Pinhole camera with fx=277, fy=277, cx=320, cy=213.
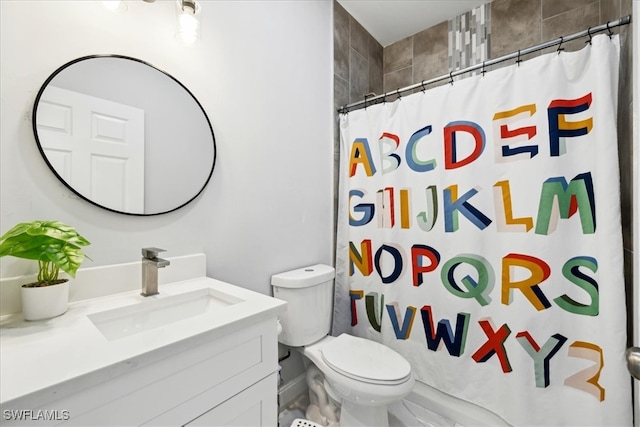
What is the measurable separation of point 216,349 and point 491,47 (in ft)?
7.62

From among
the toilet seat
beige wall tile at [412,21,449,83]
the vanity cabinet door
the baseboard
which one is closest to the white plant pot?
the vanity cabinet door

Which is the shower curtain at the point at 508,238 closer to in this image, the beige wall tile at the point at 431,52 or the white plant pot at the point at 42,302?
the beige wall tile at the point at 431,52

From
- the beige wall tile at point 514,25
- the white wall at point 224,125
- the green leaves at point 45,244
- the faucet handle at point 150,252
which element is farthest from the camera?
the beige wall tile at point 514,25

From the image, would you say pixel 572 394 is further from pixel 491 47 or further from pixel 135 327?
pixel 491 47

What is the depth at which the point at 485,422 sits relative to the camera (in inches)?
52.7

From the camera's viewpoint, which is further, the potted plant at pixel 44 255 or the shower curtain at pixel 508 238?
the shower curtain at pixel 508 238

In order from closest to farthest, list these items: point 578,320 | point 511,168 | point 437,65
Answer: point 578,320, point 511,168, point 437,65

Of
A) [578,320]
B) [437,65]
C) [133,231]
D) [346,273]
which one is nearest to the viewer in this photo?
[133,231]

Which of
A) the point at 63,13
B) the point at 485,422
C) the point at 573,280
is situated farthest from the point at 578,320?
the point at 63,13

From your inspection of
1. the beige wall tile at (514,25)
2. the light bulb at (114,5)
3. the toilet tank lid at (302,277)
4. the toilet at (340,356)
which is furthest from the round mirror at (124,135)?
the beige wall tile at (514,25)

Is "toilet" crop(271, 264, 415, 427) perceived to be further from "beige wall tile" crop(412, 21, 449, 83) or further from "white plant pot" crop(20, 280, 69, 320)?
"beige wall tile" crop(412, 21, 449, 83)

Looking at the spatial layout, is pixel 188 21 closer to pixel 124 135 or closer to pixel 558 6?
pixel 124 135

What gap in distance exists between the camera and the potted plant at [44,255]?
665 millimetres
